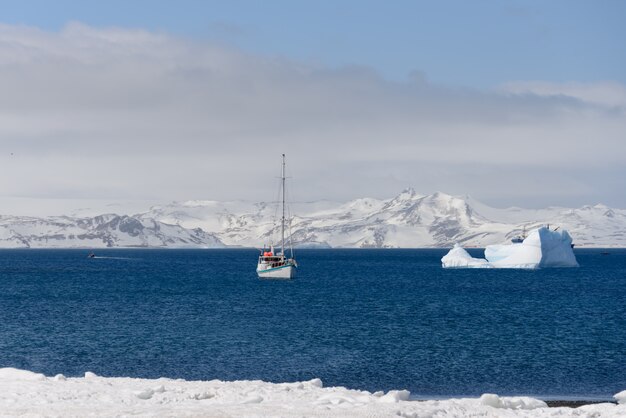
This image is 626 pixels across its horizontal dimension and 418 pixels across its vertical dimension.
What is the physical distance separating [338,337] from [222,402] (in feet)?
113

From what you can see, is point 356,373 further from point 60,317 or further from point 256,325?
point 60,317

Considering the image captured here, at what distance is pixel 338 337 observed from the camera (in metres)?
64.8

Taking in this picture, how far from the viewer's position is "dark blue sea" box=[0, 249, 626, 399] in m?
47.6

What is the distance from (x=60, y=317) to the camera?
7869 cm

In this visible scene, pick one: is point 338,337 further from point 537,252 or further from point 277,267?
point 537,252

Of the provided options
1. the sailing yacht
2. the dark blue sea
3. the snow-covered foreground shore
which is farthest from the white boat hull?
the snow-covered foreground shore

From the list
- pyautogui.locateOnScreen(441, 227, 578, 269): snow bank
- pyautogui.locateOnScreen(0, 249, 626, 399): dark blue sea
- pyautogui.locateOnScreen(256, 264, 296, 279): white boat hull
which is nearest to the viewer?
pyautogui.locateOnScreen(0, 249, 626, 399): dark blue sea

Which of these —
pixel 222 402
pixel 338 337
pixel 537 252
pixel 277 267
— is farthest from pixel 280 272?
pixel 222 402

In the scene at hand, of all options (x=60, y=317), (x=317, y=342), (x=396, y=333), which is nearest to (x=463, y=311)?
(x=396, y=333)

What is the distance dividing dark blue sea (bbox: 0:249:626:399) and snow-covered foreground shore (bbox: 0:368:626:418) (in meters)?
10.5

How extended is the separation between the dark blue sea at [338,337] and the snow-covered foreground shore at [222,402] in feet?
34.4

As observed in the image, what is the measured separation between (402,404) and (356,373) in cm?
1720

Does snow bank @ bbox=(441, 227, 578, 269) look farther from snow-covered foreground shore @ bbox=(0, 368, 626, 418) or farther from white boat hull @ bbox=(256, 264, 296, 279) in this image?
snow-covered foreground shore @ bbox=(0, 368, 626, 418)

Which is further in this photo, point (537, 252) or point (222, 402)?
point (537, 252)
